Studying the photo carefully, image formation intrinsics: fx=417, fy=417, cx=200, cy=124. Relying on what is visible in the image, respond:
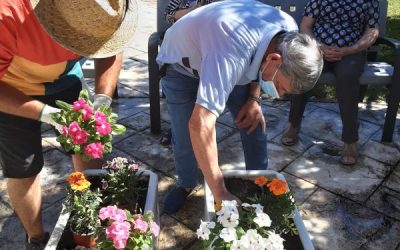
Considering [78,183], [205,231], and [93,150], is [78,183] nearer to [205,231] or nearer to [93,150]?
[93,150]

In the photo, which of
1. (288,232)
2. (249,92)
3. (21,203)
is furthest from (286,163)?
(21,203)

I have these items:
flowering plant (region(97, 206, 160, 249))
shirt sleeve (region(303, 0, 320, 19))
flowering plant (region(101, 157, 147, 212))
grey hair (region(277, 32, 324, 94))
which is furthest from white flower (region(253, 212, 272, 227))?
shirt sleeve (region(303, 0, 320, 19))

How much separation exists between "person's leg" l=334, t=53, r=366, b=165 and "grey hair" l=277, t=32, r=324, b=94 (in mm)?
1748

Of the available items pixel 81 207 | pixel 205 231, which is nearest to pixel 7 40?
pixel 81 207

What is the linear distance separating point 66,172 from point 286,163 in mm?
1812

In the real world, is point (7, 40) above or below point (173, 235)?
above

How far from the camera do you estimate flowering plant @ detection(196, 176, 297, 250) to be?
1647mm

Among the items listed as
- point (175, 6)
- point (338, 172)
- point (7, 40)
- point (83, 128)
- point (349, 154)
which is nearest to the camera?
point (7, 40)

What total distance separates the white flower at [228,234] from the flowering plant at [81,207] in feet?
2.25

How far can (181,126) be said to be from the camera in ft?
8.60

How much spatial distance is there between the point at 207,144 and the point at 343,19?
2318 millimetres

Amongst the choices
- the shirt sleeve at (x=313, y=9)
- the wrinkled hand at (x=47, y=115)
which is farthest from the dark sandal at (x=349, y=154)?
the wrinkled hand at (x=47, y=115)

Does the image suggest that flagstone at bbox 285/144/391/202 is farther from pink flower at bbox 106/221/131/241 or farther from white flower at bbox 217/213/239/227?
pink flower at bbox 106/221/131/241

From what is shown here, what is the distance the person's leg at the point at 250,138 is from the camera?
253 cm
